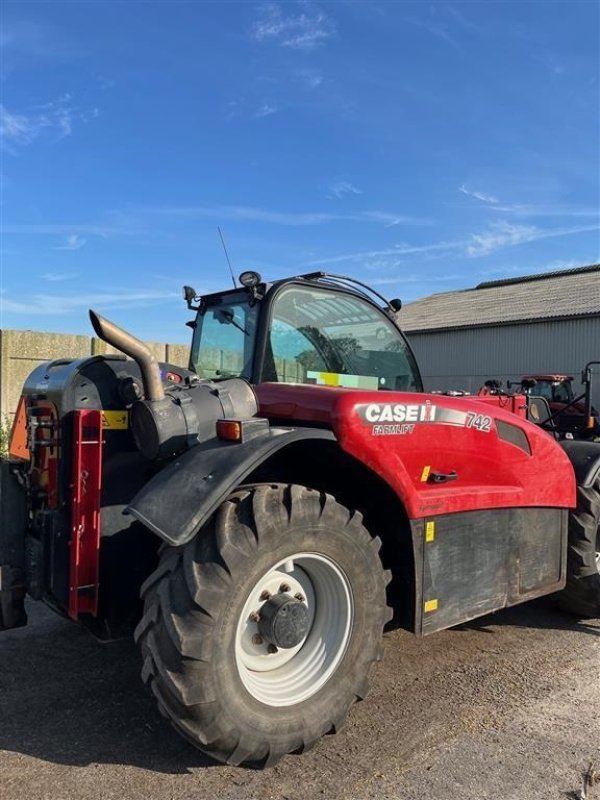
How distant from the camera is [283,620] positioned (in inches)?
118

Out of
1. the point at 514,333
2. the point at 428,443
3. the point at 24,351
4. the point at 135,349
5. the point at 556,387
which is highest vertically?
the point at 514,333

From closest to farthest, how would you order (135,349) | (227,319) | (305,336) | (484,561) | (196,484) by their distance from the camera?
(196,484)
(135,349)
(484,561)
(305,336)
(227,319)

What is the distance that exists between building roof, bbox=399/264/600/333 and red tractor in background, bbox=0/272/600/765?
23048 millimetres

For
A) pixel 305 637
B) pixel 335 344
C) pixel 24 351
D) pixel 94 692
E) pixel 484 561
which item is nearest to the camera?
→ pixel 305 637

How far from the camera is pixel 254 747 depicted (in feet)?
9.11

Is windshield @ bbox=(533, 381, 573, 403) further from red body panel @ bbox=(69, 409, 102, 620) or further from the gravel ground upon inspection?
red body panel @ bbox=(69, 409, 102, 620)

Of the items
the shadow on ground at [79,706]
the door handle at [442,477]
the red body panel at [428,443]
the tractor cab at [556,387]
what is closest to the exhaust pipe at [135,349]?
the red body panel at [428,443]

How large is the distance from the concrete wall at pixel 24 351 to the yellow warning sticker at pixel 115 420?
27.3ft

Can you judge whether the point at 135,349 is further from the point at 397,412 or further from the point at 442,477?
the point at 442,477

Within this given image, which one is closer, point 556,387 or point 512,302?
point 556,387

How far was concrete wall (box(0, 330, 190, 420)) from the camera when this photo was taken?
1129 cm

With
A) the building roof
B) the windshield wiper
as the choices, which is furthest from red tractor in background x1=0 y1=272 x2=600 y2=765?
the building roof

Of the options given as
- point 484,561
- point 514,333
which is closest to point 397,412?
point 484,561

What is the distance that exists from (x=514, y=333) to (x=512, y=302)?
4.35 metres
